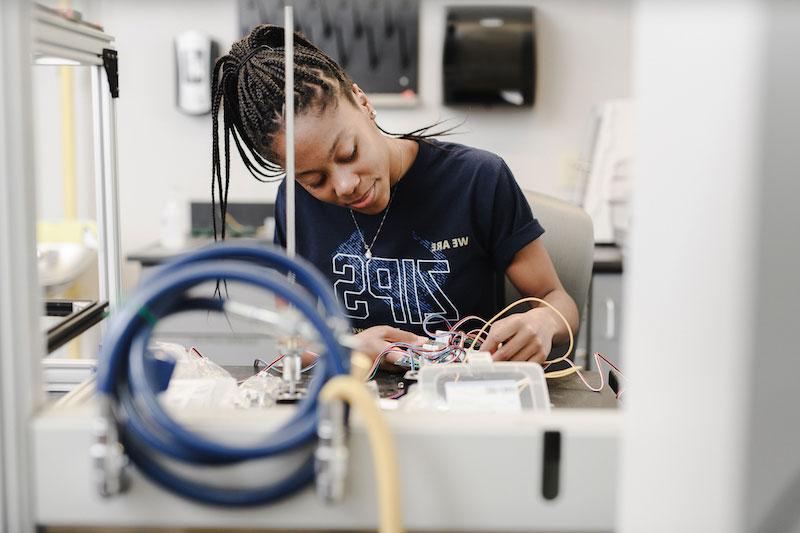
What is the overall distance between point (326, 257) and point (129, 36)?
6.29 feet

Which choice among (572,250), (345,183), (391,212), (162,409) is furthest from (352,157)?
(162,409)

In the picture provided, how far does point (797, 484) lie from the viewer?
52cm

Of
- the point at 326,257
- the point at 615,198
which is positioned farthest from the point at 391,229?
the point at 615,198

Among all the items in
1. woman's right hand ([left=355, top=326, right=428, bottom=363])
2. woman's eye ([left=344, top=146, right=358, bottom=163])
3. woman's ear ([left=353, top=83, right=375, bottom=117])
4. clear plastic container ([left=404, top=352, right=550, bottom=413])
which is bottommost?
woman's right hand ([left=355, top=326, right=428, bottom=363])

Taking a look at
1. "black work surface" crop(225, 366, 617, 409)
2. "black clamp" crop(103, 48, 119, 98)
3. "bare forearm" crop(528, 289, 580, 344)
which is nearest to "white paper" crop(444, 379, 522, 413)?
"black work surface" crop(225, 366, 617, 409)

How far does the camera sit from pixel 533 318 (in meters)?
1.45

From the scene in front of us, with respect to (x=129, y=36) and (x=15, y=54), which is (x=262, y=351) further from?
(x=15, y=54)

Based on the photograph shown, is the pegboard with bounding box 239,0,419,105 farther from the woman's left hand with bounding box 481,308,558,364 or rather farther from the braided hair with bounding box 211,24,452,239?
the woman's left hand with bounding box 481,308,558,364

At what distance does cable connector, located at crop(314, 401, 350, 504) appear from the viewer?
21.4 inches

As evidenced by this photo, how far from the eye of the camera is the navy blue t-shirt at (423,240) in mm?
1686

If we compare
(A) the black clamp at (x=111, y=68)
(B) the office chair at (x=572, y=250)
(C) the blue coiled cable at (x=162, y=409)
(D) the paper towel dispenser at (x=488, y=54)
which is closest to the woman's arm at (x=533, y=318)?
(B) the office chair at (x=572, y=250)

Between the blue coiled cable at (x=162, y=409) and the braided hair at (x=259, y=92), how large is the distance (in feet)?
2.83

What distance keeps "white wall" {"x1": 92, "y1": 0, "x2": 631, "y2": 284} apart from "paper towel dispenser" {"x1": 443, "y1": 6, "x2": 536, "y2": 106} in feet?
0.56

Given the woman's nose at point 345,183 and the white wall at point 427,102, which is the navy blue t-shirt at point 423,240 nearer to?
the woman's nose at point 345,183
